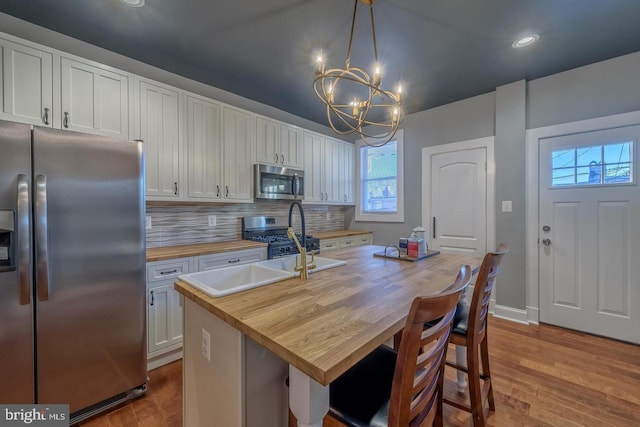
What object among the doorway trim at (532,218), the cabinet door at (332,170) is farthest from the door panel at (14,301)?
the doorway trim at (532,218)

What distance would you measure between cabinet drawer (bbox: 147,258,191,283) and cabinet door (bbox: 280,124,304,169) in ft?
5.40

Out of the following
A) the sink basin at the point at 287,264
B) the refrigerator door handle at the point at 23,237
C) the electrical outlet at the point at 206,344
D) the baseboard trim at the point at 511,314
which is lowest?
the baseboard trim at the point at 511,314

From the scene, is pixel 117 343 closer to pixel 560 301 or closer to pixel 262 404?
pixel 262 404

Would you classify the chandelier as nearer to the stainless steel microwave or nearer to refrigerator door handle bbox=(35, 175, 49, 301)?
the stainless steel microwave

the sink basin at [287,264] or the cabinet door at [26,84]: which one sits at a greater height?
the cabinet door at [26,84]

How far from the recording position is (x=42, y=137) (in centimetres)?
143

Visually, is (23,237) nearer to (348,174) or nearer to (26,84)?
(26,84)

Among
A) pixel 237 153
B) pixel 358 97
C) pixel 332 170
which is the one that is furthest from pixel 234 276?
pixel 332 170

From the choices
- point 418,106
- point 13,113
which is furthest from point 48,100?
point 418,106

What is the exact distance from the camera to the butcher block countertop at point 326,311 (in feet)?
2.25

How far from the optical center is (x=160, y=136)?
7.59ft

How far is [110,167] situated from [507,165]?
3680 mm

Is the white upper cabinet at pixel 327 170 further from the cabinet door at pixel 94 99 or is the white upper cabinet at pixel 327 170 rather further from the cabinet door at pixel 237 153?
the cabinet door at pixel 94 99

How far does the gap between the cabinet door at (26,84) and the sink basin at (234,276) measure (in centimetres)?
166
